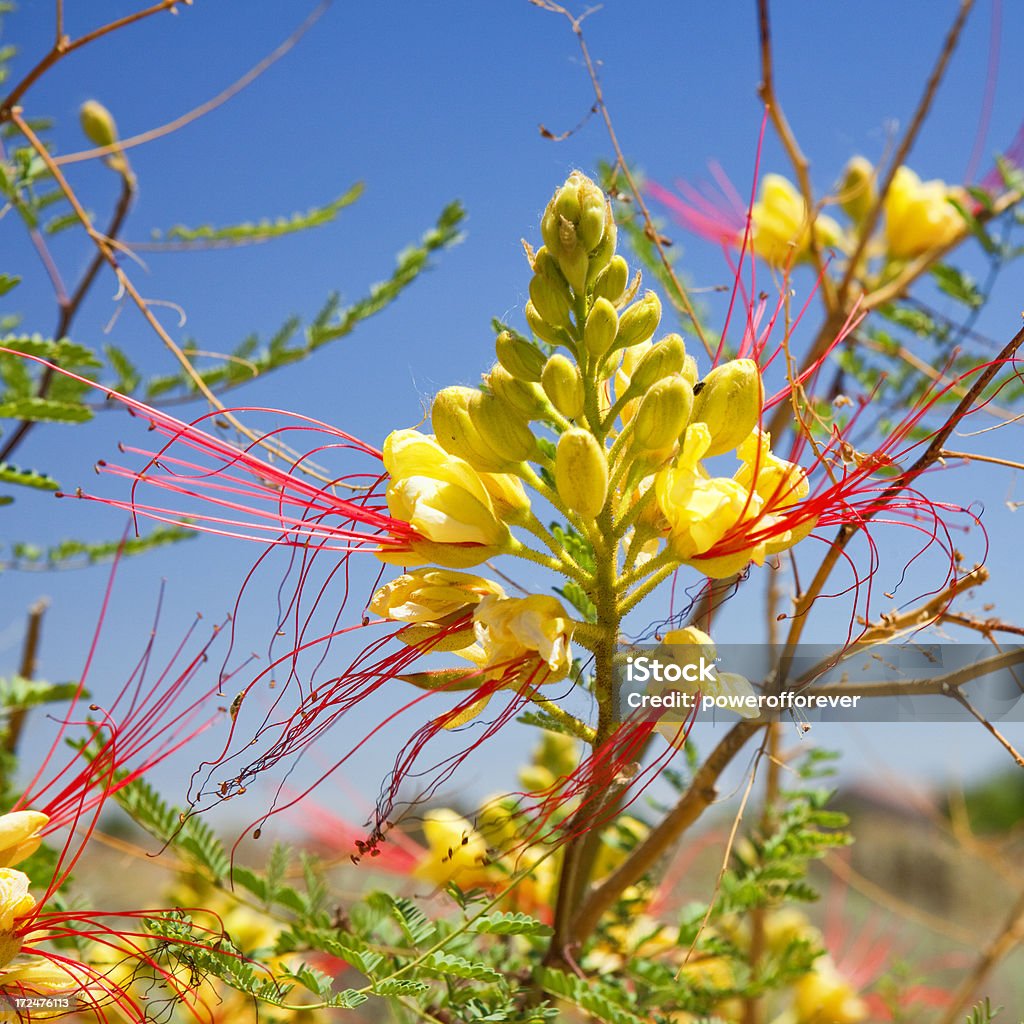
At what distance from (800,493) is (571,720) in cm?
38

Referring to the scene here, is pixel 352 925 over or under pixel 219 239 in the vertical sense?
under

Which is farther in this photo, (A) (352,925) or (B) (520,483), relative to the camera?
(A) (352,925)

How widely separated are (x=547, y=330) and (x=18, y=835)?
833mm

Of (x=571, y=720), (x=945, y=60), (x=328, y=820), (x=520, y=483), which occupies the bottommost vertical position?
(x=328, y=820)

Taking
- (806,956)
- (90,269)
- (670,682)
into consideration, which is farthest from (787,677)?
(90,269)

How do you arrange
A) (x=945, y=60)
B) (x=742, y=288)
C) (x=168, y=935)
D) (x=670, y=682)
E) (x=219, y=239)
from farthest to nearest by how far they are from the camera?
(x=219, y=239) < (x=945, y=60) < (x=742, y=288) < (x=670, y=682) < (x=168, y=935)

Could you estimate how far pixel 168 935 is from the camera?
1.06 m

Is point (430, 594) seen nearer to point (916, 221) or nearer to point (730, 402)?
point (730, 402)

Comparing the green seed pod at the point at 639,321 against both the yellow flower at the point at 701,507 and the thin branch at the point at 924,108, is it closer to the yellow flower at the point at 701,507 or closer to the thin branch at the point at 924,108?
the yellow flower at the point at 701,507

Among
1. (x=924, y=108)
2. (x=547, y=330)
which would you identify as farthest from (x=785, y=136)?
(x=547, y=330)

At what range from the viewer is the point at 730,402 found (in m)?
1.20

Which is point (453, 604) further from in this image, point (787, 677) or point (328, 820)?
point (328, 820)

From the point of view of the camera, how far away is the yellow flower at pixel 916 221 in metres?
2.62

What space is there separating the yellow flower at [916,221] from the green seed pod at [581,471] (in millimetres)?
1831
